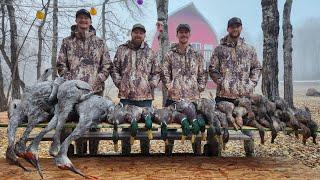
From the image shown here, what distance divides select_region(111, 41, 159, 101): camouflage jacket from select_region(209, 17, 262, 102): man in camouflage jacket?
100 centimetres

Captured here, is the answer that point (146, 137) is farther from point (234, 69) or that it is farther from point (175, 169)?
point (234, 69)

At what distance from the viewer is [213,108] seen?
6.12 m

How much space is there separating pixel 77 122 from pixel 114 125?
595 mm

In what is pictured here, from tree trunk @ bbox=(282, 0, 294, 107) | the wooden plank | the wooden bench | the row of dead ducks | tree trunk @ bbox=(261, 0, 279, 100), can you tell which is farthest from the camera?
tree trunk @ bbox=(282, 0, 294, 107)

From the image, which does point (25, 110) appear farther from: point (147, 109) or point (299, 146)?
point (299, 146)

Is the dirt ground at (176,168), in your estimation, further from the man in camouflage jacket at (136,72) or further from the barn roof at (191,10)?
the barn roof at (191,10)

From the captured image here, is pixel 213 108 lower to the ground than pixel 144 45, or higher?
lower

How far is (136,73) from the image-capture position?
6781 millimetres

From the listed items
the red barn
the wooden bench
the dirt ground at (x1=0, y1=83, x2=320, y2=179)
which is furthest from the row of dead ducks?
the red barn

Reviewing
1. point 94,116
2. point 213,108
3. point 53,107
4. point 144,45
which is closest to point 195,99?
point 213,108

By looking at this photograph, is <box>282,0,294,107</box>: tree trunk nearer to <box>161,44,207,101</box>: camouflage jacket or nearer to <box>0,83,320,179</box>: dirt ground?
<box>0,83,320,179</box>: dirt ground

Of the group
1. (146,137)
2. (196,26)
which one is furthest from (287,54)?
(196,26)

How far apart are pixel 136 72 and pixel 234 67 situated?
1593mm

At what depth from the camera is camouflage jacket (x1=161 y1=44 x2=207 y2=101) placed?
682 centimetres
